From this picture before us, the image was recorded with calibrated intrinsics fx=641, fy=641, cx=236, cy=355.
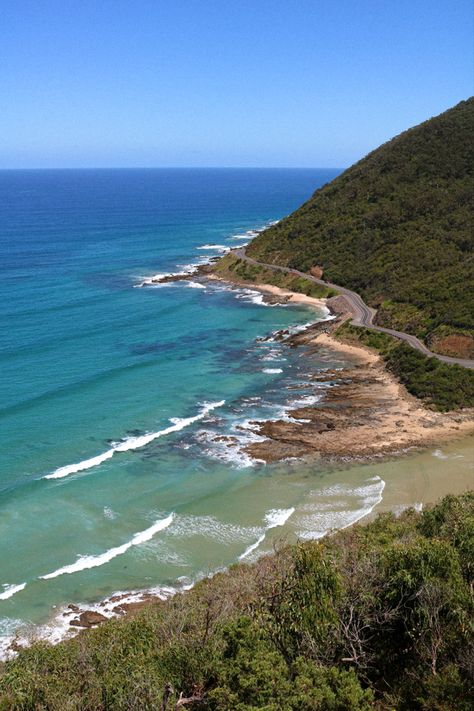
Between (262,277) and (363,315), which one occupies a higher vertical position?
(262,277)

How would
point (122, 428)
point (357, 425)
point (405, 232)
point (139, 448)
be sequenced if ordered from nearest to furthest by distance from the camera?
1. point (139, 448)
2. point (122, 428)
3. point (357, 425)
4. point (405, 232)

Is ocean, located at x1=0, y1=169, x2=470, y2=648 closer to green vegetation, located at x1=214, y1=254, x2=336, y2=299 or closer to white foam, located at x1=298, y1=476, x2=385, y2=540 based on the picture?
white foam, located at x1=298, y1=476, x2=385, y2=540

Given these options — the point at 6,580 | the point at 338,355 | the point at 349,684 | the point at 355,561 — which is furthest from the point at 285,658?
the point at 338,355

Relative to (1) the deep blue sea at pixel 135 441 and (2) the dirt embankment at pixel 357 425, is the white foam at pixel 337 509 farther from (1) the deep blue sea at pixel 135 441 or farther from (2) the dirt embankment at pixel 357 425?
(2) the dirt embankment at pixel 357 425

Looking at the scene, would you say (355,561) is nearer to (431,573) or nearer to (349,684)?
(431,573)

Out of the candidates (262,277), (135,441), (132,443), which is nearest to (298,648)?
(132,443)

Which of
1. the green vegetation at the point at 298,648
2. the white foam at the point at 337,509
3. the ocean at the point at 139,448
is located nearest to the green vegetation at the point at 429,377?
the ocean at the point at 139,448

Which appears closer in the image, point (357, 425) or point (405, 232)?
point (357, 425)

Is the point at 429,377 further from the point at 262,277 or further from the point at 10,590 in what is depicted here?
the point at 262,277
